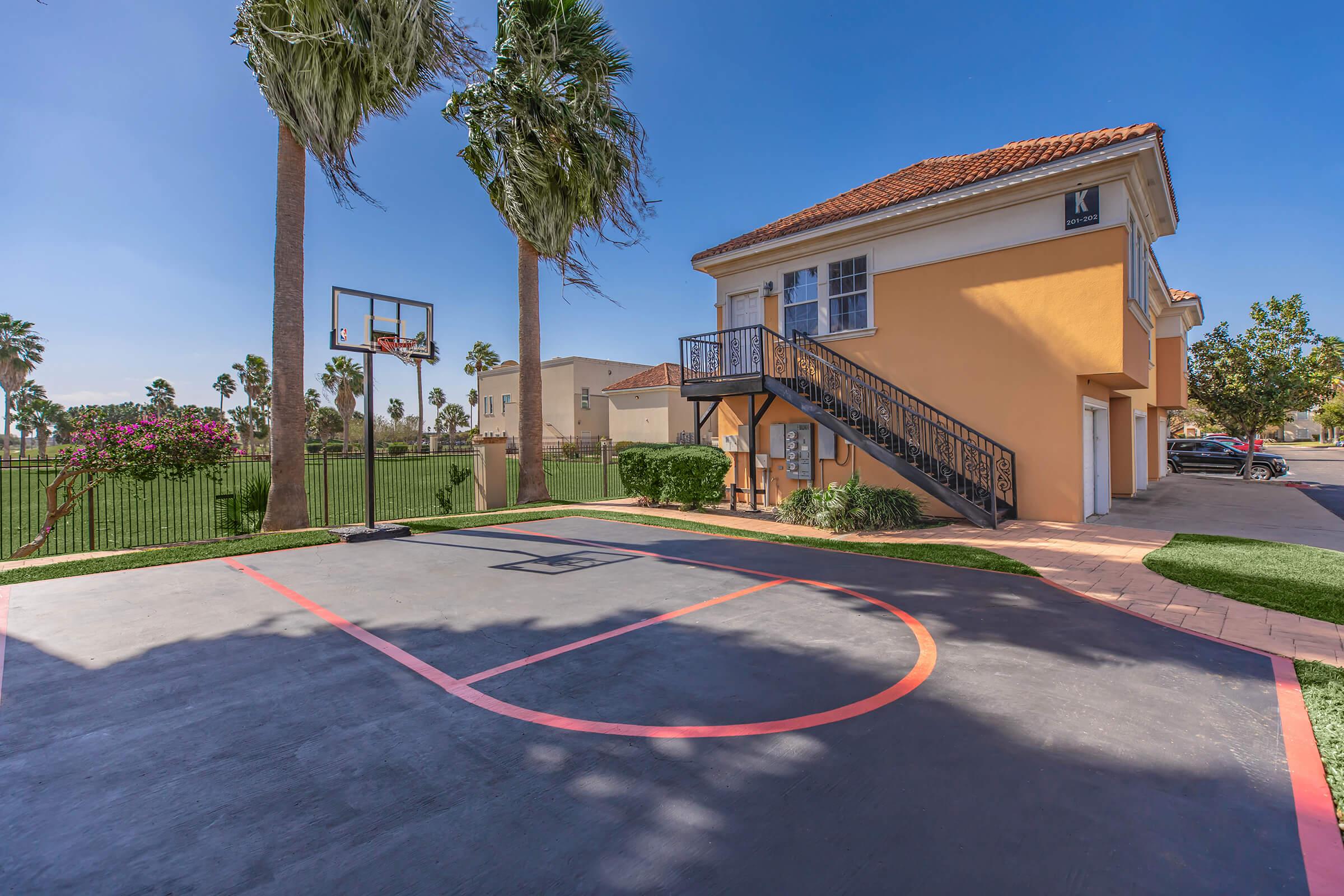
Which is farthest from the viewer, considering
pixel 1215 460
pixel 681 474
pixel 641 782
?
pixel 1215 460

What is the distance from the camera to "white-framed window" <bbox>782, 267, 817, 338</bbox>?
13.5 meters

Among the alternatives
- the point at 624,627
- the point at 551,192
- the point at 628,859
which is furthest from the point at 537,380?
the point at 628,859

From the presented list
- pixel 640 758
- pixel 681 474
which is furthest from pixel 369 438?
pixel 640 758

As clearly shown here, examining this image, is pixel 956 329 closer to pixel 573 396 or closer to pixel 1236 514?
pixel 1236 514

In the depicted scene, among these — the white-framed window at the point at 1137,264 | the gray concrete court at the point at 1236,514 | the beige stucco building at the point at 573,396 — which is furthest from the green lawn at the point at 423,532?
the beige stucco building at the point at 573,396

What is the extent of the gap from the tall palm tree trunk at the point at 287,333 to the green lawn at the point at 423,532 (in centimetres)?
113

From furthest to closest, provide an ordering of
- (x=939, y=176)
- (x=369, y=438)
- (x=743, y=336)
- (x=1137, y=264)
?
(x=743, y=336)
(x=939, y=176)
(x=1137, y=264)
(x=369, y=438)

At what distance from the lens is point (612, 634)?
4.84 m

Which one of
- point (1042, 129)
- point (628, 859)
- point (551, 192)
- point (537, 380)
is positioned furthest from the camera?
point (537, 380)

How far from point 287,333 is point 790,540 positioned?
9.62 m

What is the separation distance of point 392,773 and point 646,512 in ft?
33.5

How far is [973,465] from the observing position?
35.9 ft

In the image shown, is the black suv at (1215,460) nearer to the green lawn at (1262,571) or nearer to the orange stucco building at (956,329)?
the orange stucco building at (956,329)

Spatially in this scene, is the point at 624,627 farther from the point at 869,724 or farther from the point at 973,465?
the point at 973,465
